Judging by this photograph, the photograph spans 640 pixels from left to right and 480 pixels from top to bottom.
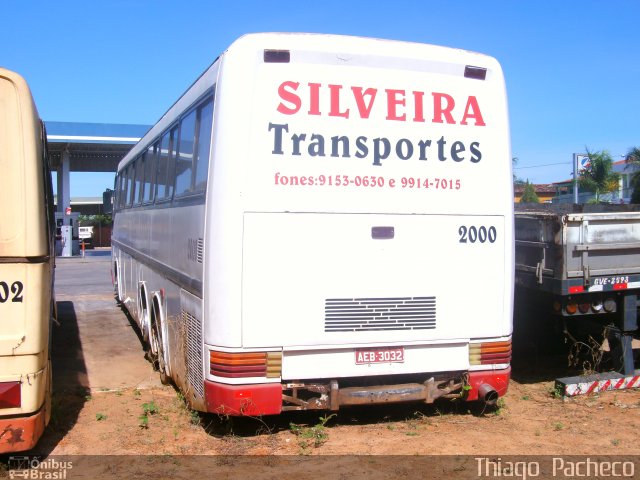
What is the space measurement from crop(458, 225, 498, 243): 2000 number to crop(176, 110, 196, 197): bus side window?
8.09ft

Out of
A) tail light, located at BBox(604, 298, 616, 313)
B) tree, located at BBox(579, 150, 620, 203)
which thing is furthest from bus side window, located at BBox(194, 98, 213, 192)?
tree, located at BBox(579, 150, 620, 203)

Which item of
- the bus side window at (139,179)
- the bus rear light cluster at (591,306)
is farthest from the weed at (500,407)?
the bus side window at (139,179)

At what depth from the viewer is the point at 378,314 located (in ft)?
17.2

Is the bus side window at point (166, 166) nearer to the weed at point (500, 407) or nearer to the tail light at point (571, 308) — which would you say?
the weed at point (500, 407)

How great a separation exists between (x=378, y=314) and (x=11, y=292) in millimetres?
2788

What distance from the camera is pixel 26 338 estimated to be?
4.46m

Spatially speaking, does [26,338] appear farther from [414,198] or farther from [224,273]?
[414,198]

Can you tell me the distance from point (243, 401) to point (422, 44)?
3369 mm

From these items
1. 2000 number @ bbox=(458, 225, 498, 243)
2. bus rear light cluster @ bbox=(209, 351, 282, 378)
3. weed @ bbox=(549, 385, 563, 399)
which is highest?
2000 number @ bbox=(458, 225, 498, 243)

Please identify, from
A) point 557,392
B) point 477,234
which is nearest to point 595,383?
point 557,392

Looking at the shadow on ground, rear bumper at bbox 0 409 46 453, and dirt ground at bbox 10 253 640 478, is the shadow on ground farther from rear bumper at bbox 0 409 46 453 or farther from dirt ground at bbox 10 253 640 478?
rear bumper at bbox 0 409 46 453

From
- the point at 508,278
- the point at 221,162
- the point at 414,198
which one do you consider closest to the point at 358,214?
the point at 414,198

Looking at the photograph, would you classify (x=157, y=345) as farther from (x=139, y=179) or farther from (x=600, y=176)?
(x=600, y=176)

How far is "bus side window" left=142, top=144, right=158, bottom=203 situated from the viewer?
8.14m
